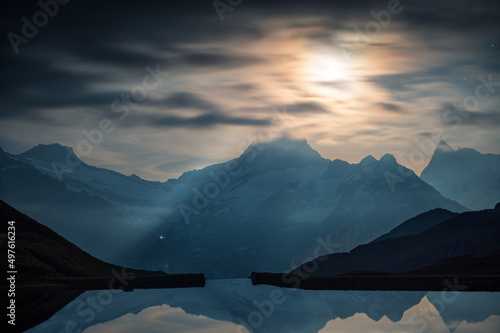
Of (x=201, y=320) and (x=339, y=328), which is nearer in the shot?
(x=339, y=328)

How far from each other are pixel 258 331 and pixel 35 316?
113 ft

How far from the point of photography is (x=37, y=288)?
15888 cm

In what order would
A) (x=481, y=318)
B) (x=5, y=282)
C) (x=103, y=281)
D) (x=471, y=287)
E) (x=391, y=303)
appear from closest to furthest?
(x=481, y=318) < (x=391, y=303) < (x=471, y=287) < (x=5, y=282) < (x=103, y=281)

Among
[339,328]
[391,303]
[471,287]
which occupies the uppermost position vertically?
[339,328]

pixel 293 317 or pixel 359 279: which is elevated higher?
pixel 293 317

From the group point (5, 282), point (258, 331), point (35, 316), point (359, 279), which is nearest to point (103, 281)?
point (5, 282)

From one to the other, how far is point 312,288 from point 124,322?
106818 millimetres

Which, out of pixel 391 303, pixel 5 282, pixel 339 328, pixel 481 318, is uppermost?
pixel 339 328

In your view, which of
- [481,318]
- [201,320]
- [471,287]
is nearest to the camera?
[481,318]

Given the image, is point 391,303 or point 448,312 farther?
point 391,303

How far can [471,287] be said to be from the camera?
151500 millimetres

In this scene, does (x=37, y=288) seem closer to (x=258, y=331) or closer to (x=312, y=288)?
(x=312, y=288)

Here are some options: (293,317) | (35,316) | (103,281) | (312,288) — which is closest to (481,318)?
(293,317)

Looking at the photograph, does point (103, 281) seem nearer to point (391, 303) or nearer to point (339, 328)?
point (391, 303)
